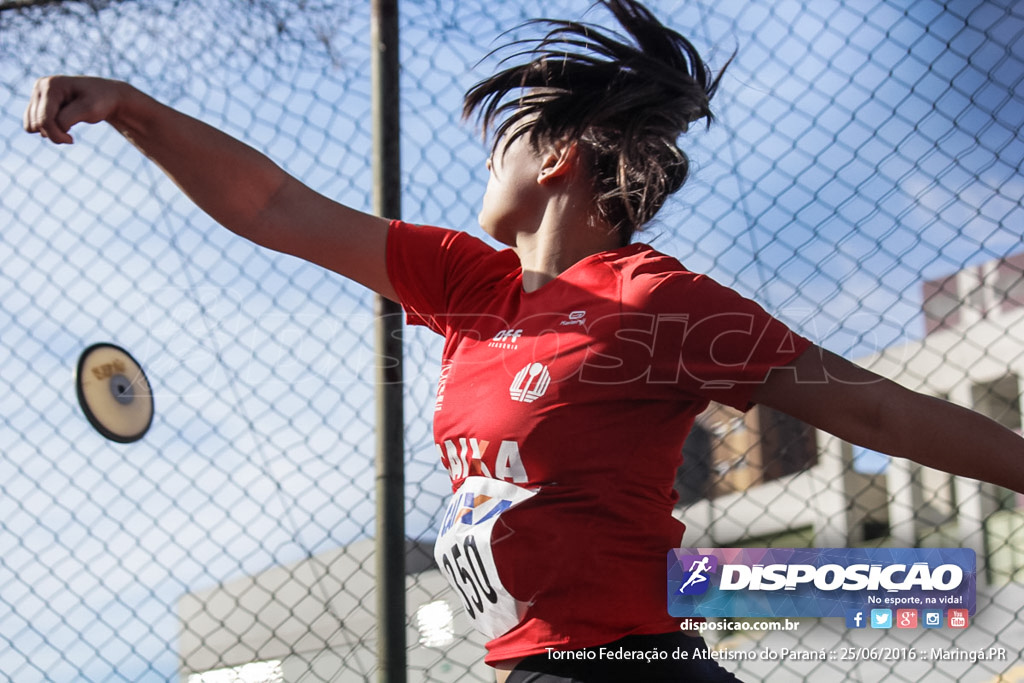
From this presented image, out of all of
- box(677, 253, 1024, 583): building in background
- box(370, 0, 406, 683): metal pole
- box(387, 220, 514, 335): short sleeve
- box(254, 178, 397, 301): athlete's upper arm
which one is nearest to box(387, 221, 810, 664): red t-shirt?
box(387, 220, 514, 335): short sleeve

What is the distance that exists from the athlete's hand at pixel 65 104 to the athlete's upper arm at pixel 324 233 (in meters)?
0.28

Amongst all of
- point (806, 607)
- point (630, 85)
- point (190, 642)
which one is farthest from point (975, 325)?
point (190, 642)

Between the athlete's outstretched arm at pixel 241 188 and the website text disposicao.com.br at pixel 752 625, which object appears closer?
the athlete's outstretched arm at pixel 241 188

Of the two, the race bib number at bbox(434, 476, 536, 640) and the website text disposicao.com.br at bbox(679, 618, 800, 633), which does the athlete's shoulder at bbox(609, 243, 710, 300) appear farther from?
the website text disposicao.com.br at bbox(679, 618, 800, 633)

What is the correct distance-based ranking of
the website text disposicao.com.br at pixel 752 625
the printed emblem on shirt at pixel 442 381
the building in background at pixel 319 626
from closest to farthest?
the printed emblem on shirt at pixel 442 381, the website text disposicao.com.br at pixel 752 625, the building in background at pixel 319 626

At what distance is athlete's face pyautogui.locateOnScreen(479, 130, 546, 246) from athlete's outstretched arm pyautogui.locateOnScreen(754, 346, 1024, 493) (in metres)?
0.47

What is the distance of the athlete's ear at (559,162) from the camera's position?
1422 millimetres

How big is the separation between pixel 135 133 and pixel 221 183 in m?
0.14

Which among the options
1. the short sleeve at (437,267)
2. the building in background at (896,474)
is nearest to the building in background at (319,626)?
the building in background at (896,474)

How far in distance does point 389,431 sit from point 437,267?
0.66 m

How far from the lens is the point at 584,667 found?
3.94ft

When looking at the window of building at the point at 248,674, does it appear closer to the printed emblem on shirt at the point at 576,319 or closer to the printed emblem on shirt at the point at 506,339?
the printed emblem on shirt at the point at 506,339

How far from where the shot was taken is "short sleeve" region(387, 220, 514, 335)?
59.2 inches

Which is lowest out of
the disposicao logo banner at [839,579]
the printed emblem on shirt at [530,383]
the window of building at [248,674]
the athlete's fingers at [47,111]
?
the window of building at [248,674]
